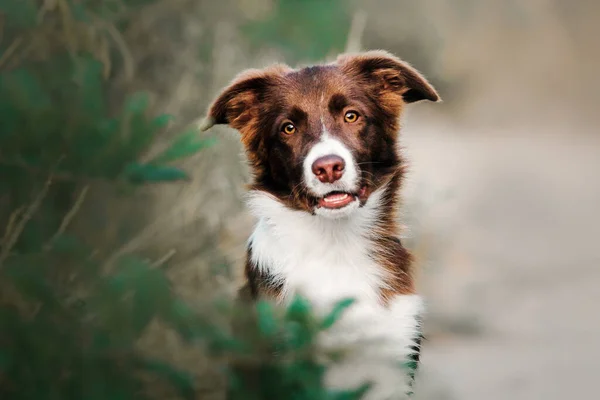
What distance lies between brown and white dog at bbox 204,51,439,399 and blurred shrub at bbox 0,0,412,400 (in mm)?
1090

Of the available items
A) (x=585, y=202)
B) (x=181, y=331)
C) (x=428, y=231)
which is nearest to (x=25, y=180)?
(x=181, y=331)

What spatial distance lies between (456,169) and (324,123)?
6.03 ft

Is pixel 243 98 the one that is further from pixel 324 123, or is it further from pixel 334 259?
pixel 334 259

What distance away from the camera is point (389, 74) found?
2717mm

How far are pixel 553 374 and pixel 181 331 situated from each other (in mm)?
2419

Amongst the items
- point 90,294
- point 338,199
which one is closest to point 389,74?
point 338,199

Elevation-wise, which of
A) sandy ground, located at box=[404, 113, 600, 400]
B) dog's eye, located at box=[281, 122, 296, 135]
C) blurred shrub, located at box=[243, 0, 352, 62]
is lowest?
sandy ground, located at box=[404, 113, 600, 400]

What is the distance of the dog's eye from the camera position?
8.51 ft

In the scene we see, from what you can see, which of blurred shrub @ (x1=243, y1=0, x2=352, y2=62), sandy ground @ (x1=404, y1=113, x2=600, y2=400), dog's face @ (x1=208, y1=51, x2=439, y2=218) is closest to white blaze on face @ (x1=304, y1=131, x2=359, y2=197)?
dog's face @ (x1=208, y1=51, x2=439, y2=218)

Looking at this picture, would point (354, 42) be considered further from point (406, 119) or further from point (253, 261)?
point (253, 261)

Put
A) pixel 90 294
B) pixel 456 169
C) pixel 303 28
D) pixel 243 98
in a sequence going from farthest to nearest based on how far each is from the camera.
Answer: pixel 456 169 < pixel 303 28 < pixel 243 98 < pixel 90 294

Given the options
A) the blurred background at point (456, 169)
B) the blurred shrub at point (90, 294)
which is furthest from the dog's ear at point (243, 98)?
the blurred shrub at point (90, 294)

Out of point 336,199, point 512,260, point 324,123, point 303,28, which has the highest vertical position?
point 303,28

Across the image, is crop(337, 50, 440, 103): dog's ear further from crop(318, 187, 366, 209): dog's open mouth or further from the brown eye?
crop(318, 187, 366, 209): dog's open mouth
